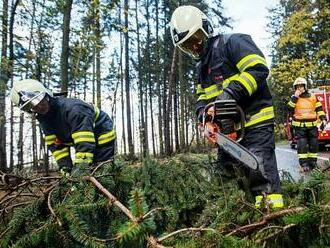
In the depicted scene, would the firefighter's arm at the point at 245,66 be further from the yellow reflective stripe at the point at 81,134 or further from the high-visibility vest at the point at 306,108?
the high-visibility vest at the point at 306,108

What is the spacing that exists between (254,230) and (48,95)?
9.93 ft

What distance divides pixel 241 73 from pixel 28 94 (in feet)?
7.26

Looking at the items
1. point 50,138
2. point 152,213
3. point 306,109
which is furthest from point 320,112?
point 152,213

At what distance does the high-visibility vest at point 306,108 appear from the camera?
31.0 feet

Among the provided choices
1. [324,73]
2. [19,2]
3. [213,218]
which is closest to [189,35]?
[213,218]

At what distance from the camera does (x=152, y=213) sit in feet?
5.11

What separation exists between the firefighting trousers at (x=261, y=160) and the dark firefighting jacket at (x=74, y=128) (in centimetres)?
132

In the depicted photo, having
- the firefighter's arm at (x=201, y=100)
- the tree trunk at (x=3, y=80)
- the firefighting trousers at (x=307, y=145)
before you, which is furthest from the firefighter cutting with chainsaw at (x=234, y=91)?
the tree trunk at (x=3, y=80)

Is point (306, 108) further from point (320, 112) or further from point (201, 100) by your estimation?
point (201, 100)

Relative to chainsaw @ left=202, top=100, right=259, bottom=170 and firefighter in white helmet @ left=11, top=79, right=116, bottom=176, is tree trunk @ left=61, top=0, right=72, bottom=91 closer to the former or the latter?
firefighter in white helmet @ left=11, top=79, right=116, bottom=176

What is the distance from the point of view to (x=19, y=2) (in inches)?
480

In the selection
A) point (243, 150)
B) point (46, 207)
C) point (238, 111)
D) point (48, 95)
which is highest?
point (48, 95)

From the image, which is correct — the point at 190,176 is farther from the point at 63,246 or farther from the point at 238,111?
the point at 63,246

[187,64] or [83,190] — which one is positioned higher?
[187,64]
